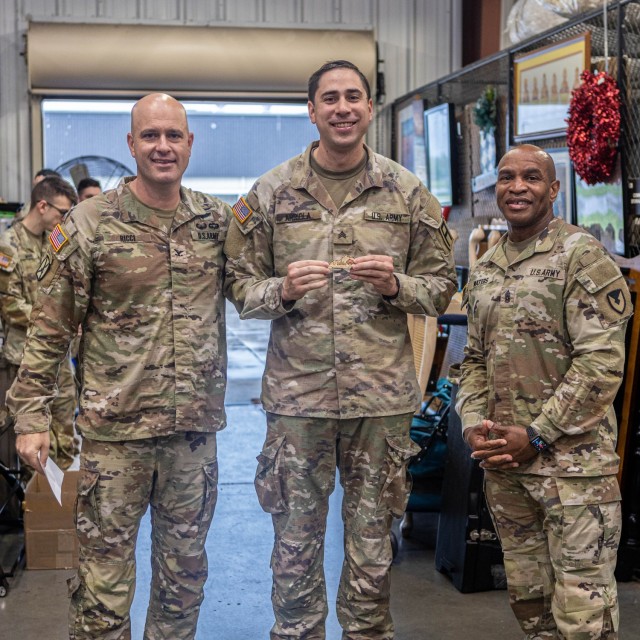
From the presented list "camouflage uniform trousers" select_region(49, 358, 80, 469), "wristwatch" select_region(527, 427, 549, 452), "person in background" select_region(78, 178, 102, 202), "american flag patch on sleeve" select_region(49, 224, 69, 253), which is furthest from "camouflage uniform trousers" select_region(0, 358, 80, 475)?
"wristwatch" select_region(527, 427, 549, 452)

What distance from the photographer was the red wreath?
172 inches

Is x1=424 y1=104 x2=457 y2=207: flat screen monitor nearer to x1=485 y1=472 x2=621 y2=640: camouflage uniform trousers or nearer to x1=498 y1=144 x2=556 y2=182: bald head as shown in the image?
x1=498 y1=144 x2=556 y2=182: bald head

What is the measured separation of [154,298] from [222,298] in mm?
271

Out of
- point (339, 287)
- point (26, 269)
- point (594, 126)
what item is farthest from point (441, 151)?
point (339, 287)

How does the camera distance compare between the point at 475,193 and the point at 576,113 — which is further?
the point at 475,193

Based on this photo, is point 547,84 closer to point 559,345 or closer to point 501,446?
point 559,345

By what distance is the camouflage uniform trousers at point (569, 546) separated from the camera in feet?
8.41

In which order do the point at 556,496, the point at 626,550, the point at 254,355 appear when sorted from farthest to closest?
the point at 254,355 < the point at 626,550 < the point at 556,496

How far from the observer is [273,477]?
2.89 meters

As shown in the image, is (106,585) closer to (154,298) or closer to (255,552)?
(154,298)

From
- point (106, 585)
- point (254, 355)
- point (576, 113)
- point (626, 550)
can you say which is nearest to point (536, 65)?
point (576, 113)

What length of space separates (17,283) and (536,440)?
11.7 ft

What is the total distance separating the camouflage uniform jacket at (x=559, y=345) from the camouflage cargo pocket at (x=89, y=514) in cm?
114

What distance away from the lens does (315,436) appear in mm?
2887
